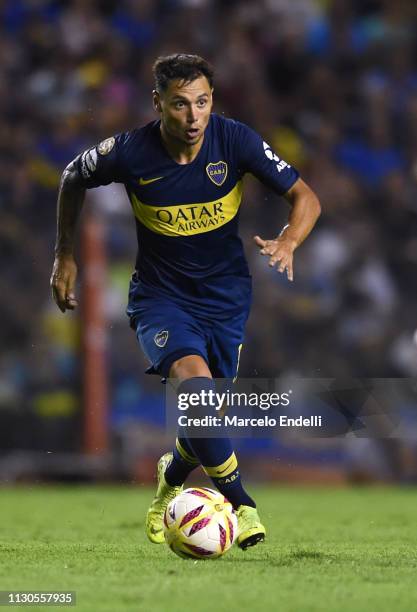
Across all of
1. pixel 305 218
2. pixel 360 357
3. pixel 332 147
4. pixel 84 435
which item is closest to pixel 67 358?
pixel 84 435

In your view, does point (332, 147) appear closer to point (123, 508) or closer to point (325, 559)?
point (123, 508)

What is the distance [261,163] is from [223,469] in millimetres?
1417

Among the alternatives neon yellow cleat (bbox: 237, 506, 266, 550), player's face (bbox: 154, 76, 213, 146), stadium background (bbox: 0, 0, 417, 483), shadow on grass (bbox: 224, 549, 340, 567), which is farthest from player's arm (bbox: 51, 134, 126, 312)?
stadium background (bbox: 0, 0, 417, 483)

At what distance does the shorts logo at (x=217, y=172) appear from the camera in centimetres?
573

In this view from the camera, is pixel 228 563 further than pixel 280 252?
No

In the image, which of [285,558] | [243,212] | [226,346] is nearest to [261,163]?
[226,346]

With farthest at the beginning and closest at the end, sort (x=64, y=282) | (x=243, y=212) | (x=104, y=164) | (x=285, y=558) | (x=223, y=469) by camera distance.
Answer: (x=243, y=212), (x=64, y=282), (x=104, y=164), (x=223, y=469), (x=285, y=558)

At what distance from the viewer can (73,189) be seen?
5.86m

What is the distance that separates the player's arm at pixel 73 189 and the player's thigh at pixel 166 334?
36 centimetres

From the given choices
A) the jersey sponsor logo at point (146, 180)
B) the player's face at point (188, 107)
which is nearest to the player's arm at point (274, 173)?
the player's face at point (188, 107)

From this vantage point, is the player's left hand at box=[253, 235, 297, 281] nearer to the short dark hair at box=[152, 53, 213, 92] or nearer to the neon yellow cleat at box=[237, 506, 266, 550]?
the short dark hair at box=[152, 53, 213, 92]

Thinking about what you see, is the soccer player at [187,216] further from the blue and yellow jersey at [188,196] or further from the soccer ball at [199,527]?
the soccer ball at [199,527]

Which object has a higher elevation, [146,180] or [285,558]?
[146,180]

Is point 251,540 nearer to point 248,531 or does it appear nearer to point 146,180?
point 248,531
